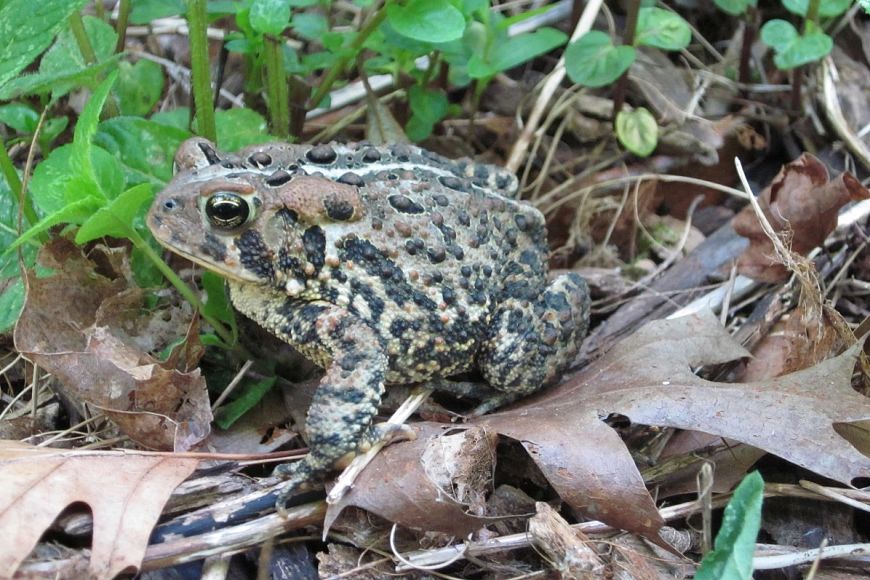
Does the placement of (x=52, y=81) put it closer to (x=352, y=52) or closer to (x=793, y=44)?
(x=352, y=52)

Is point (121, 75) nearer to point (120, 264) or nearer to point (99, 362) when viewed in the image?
point (120, 264)

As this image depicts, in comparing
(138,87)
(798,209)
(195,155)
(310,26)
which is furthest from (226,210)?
(798,209)

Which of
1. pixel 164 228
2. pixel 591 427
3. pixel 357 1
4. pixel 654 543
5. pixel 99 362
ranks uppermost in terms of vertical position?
pixel 357 1

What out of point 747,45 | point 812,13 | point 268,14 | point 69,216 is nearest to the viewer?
point 69,216

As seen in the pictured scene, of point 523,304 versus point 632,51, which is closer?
point 523,304

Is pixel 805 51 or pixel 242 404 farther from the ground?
pixel 805 51

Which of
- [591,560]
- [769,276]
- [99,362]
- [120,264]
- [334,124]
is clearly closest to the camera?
[591,560]

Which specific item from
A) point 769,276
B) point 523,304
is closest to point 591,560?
point 523,304
